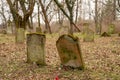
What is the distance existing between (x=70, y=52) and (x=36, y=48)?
1253mm

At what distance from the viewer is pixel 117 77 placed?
7.19 meters

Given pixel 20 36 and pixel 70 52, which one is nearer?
pixel 70 52

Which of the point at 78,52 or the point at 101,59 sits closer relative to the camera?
the point at 78,52

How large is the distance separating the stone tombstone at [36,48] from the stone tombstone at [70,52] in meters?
0.67

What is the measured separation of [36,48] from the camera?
846cm

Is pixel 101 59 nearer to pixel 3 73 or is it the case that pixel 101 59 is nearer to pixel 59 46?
pixel 59 46

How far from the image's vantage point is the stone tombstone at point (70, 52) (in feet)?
25.2

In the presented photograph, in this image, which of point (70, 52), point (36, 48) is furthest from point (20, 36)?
point (70, 52)

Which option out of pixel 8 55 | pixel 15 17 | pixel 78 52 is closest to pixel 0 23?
pixel 15 17

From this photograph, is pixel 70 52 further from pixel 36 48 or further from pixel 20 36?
pixel 20 36

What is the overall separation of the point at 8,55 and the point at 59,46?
3.28 metres

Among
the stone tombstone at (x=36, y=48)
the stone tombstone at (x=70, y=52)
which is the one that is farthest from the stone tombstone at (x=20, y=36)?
the stone tombstone at (x=70, y=52)

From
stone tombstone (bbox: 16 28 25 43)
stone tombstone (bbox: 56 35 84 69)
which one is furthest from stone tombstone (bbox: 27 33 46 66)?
stone tombstone (bbox: 16 28 25 43)

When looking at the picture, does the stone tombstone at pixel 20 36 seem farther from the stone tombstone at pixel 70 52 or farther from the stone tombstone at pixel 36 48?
the stone tombstone at pixel 70 52
